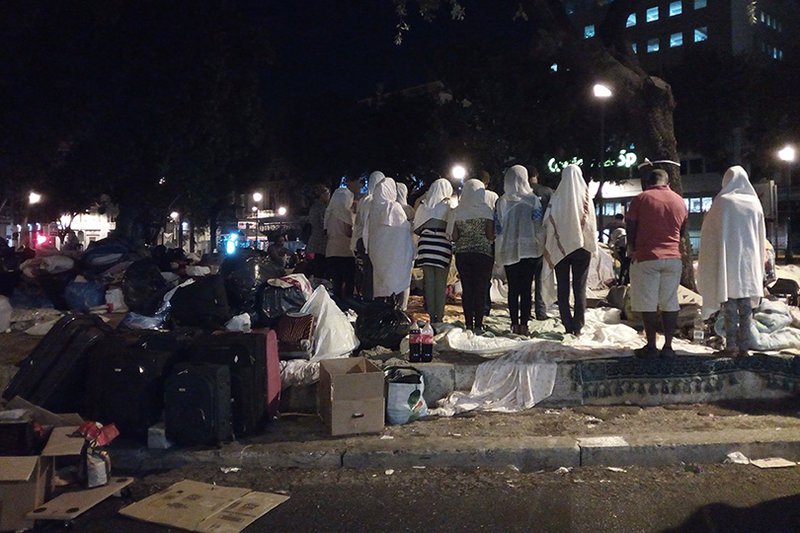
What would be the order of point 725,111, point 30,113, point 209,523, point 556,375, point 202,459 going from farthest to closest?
1. point 725,111
2. point 30,113
3. point 556,375
4. point 202,459
5. point 209,523

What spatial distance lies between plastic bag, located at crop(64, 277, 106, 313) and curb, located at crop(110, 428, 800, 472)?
500 centimetres

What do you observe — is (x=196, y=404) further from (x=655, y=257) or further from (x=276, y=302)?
(x=655, y=257)

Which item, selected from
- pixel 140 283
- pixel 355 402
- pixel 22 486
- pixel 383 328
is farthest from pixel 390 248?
pixel 22 486

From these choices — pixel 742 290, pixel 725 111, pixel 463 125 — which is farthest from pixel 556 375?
pixel 725 111

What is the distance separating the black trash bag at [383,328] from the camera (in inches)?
266

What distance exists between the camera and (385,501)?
14.3 ft

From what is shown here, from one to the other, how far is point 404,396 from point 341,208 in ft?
13.0

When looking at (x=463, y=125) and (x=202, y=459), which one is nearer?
(x=202, y=459)

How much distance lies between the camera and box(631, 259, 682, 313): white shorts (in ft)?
20.4

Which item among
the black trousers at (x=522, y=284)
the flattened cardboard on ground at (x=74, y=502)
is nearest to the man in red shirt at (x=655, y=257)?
the black trousers at (x=522, y=284)

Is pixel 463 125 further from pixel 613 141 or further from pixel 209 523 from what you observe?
pixel 209 523

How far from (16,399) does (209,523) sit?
2268 millimetres

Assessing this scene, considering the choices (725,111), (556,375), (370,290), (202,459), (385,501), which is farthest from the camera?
(725,111)

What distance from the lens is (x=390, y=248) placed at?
768cm
